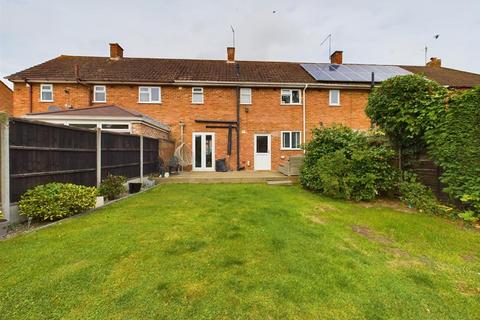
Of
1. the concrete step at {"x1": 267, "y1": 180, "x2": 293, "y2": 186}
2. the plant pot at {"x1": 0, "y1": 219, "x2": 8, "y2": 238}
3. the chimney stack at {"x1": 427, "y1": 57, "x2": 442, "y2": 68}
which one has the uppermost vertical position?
the chimney stack at {"x1": 427, "y1": 57, "x2": 442, "y2": 68}

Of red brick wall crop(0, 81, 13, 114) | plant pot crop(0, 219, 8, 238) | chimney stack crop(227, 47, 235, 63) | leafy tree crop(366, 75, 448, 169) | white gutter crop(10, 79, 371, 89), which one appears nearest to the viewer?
plant pot crop(0, 219, 8, 238)

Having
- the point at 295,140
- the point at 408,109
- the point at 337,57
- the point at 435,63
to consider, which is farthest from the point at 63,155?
the point at 435,63

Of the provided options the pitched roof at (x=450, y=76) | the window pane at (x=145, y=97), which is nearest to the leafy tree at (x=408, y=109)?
the window pane at (x=145, y=97)

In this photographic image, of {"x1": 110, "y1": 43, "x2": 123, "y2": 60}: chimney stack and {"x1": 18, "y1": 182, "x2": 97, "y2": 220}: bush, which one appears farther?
{"x1": 110, "y1": 43, "x2": 123, "y2": 60}: chimney stack

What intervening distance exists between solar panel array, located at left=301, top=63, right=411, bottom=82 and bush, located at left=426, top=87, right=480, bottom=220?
10.6 meters

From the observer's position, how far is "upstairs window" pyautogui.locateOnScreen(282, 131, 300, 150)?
15408mm

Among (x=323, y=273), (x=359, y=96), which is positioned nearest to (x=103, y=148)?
(x=323, y=273)

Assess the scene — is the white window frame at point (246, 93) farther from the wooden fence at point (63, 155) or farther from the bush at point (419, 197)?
the bush at point (419, 197)

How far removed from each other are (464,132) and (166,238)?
7014mm

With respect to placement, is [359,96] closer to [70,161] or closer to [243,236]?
[243,236]

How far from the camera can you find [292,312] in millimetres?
2238

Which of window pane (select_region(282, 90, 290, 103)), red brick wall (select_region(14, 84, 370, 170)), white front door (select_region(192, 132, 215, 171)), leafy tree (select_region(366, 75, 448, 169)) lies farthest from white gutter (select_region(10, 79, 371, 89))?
leafy tree (select_region(366, 75, 448, 169))

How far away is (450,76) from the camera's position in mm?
18734

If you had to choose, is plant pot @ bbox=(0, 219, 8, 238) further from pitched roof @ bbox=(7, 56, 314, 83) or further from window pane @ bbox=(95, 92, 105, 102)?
window pane @ bbox=(95, 92, 105, 102)
